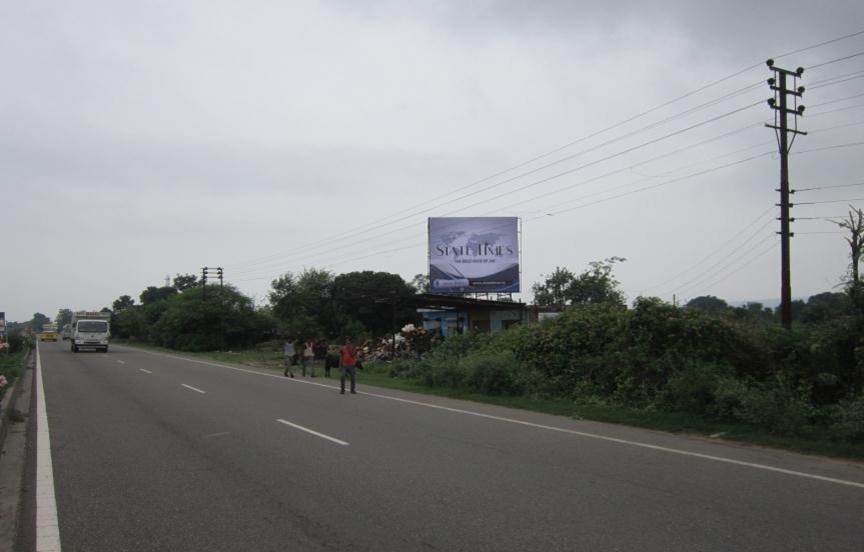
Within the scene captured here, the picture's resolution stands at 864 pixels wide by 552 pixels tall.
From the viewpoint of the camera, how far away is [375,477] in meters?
8.04

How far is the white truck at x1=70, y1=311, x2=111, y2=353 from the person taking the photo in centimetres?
4941

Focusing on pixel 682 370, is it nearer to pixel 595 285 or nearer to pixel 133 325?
Result: pixel 595 285

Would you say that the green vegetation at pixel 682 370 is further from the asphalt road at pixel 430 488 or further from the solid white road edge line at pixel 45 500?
the solid white road edge line at pixel 45 500

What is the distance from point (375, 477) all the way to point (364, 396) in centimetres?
1045

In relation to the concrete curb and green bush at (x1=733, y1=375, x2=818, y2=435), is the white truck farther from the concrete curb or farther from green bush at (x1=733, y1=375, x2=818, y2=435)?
green bush at (x1=733, y1=375, x2=818, y2=435)

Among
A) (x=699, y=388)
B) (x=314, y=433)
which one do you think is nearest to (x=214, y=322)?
(x=314, y=433)

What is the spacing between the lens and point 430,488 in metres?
7.47

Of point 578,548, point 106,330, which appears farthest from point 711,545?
point 106,330

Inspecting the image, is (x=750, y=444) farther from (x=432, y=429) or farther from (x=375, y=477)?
(x=375, y=477)

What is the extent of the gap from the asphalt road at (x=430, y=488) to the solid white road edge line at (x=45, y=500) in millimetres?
110

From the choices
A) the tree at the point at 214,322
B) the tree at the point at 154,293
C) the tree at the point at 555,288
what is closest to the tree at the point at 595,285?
the tree at the point at 555,288

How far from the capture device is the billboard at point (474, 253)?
38.1 metres

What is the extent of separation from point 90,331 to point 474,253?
1165 inches

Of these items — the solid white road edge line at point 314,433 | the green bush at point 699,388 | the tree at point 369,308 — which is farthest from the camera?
the tree at point 369,308
